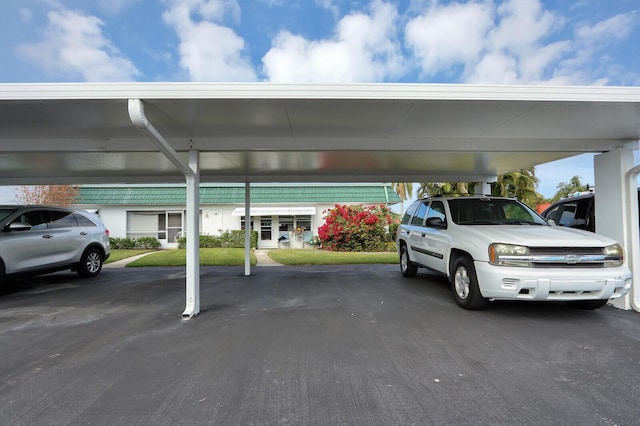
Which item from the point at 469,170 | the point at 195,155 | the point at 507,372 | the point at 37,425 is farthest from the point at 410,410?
the point at 469,170

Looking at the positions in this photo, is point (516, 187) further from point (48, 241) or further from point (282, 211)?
point (48, 241)

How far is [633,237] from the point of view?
17.2 feet

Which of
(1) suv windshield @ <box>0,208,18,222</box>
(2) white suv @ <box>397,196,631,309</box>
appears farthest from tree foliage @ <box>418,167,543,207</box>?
(1) suv windshield @ <box>0,208,18,222</box>

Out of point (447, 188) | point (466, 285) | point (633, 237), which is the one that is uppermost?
point (447, 188)

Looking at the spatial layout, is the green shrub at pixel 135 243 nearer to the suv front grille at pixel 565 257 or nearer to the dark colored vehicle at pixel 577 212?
the dark colored vehicle at pixel 577 212

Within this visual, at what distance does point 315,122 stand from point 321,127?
0.31m

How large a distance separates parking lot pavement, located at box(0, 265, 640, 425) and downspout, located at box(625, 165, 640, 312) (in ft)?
2.08

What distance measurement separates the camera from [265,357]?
347 centimetres

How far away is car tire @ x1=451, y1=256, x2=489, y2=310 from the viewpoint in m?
4.91

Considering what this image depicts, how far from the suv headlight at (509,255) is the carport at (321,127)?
1790 mm

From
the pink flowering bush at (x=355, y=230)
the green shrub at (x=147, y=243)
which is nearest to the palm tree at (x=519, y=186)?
the pink flowering bush at (x=355, y=230)

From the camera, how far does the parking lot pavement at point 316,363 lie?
248cm

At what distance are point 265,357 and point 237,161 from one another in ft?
15.8

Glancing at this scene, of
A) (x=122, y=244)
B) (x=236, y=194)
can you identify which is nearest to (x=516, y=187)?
(x=236, y=194)
